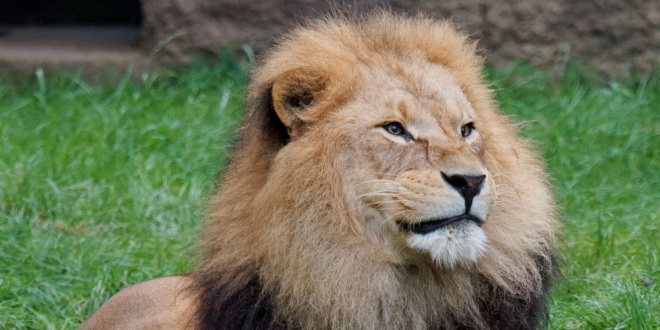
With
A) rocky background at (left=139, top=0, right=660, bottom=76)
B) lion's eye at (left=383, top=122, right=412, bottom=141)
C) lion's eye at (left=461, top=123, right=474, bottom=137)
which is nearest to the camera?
lion's eye at (left=383, top=122, right=412, bottom=141)

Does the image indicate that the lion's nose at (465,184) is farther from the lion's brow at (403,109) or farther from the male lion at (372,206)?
the lion's brow at (403,109)

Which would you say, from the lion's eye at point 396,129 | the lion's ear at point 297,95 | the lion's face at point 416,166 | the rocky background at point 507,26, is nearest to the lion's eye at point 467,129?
the lion's face at point 416,166

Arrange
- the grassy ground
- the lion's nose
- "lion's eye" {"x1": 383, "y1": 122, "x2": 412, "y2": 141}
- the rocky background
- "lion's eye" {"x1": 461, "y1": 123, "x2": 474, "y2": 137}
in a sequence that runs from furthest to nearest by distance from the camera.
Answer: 1. the rocky background
2. the grassy ground
3. "lion's eye" {"x1": 461, "y1": 123, "x2": 474, "y2": 137}
4. "lion's eye" {"x1": 383, "y1": 122, "x2": 412, "y2": 141}
5. the lion's nose

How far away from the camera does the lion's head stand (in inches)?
109

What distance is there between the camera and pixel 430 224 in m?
2.75

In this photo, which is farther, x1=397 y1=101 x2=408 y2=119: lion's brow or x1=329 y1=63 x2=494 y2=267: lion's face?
x1=397 y1=101 x2=408 y2=119: lion's brow

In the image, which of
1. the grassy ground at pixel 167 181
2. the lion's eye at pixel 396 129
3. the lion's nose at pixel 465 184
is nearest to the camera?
the lion's nose at pixel 465 184

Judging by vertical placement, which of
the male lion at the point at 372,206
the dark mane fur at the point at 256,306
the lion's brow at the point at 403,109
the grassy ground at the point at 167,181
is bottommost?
the grassy ground at the point at 167,181

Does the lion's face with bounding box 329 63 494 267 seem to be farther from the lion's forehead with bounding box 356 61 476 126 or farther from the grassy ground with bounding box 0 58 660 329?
the grassy ground with bounding box 0 58 660 329

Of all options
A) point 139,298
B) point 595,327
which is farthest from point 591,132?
point 139,298

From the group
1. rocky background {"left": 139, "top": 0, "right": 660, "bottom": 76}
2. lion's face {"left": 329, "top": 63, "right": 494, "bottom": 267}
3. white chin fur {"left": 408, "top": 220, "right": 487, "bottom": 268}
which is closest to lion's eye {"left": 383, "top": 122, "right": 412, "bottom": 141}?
lion's face {"left": 329, "top": 63, "right": 494, "bottom": 267}

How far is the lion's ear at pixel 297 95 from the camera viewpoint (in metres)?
2.93

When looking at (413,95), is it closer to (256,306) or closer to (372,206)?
(372,206)

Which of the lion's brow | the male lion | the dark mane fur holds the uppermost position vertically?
the lion's brow
